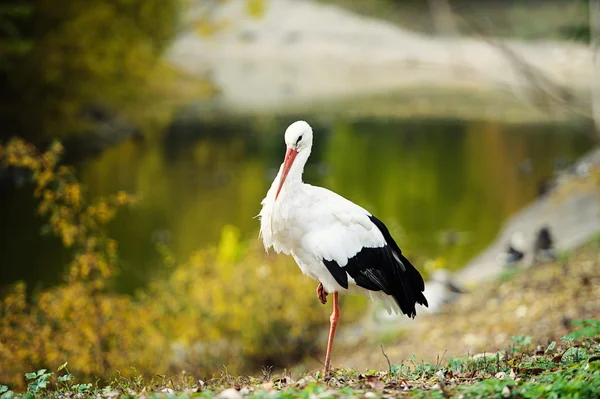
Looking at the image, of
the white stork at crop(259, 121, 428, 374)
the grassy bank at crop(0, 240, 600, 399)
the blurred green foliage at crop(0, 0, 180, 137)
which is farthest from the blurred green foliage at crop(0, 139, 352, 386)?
the blurred green foliage at crop(0, 0, 180, 137)

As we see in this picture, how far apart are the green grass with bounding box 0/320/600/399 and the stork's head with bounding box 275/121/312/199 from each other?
1.03 m

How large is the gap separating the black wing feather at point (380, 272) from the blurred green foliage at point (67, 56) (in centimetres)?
1178

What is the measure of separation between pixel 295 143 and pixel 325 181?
41.1 feet

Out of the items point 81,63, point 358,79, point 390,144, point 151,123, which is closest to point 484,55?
point 358,79

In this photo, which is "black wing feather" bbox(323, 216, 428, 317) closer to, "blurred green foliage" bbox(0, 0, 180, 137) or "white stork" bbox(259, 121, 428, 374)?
"white stork" bbox(259, 121, 428, 374)

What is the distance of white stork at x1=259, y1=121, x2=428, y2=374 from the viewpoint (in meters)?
4.03

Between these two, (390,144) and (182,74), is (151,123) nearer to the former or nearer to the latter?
(182,74)

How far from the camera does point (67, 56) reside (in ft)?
53.5

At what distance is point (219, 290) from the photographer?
26.2ft

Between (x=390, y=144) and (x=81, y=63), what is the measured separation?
8.45 m

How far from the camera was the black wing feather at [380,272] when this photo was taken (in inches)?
159

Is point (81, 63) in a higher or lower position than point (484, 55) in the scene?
lower

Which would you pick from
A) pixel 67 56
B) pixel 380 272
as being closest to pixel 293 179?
pixel 380 272

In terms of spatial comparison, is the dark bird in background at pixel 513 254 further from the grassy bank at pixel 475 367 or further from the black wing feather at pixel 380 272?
the black wing feather at pixel 380 272
